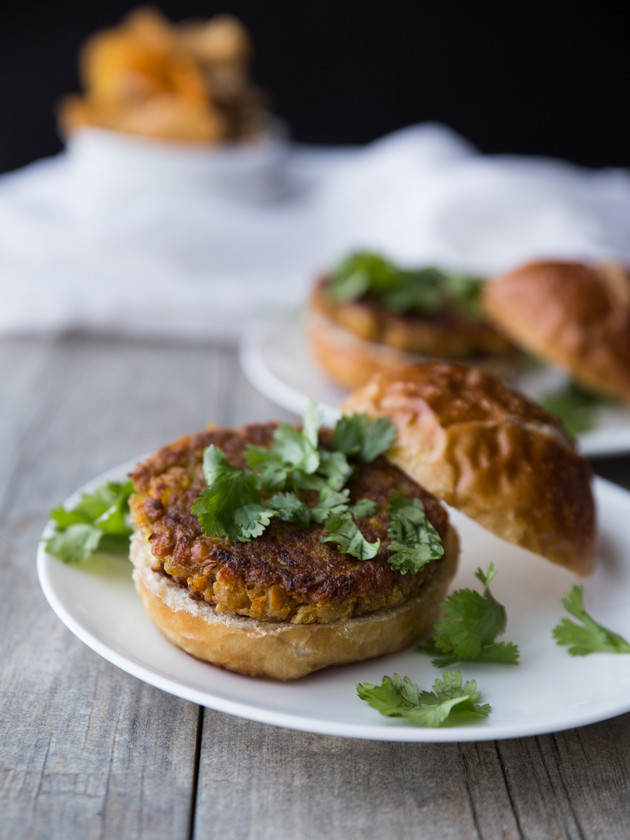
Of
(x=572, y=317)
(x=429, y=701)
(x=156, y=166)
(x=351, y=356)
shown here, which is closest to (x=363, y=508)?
(x=429, y=701)

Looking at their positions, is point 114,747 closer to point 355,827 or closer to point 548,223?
point 355,827

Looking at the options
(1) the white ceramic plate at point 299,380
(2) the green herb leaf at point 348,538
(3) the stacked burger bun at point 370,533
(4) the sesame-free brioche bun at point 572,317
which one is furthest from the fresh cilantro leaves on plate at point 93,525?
(4) the sesame-free brioche bun at point 572,317

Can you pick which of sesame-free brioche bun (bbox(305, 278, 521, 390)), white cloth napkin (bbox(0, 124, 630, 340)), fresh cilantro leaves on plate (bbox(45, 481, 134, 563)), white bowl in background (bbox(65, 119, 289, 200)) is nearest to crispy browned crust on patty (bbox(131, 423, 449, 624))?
fresh cilantro leaves on plate (bbox(45, 481, 134, 563))

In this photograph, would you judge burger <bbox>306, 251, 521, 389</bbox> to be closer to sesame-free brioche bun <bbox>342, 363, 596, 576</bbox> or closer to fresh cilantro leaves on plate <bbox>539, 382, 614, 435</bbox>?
fresh cilantro leaves on plate <bbox>539, 382, 614, 435</bbox>

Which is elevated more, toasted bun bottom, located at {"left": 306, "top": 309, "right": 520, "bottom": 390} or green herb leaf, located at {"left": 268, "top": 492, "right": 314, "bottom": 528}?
green herb leaf, located at {"left": 268, "top": 492, "right": 314, "bottom": 528}

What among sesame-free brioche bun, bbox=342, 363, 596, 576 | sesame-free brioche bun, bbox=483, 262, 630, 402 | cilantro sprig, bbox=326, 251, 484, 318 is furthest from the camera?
cilantro sprig, bbox=326, 251, 484, 318

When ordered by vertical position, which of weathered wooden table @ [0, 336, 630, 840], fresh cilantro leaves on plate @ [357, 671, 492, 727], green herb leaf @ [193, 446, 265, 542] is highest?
green herb leaf @ [193, 446, 265, 542]

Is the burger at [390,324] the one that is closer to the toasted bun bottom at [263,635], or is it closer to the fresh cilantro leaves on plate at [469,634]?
the fresh cilantro leaves on plate at [469,634]
